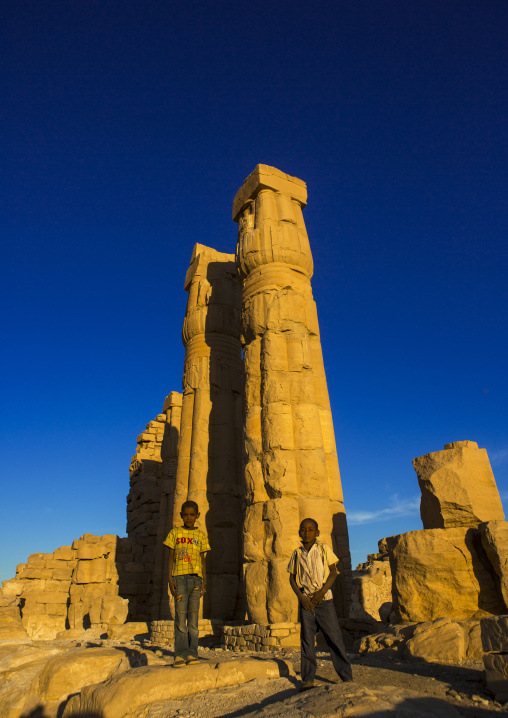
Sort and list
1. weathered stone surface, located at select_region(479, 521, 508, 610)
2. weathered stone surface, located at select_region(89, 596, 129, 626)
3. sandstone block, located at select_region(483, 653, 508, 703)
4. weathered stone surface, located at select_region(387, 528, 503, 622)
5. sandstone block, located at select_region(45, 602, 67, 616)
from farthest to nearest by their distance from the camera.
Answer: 1. sandstone block, located at select_region(45, 602, 67, 616)
2. weathered stone surface, located at select_region(89, 596, 129, 626)
3. weathered stone surface, located at select_region(387, 528, 503, 622)
4. weathered stone surface, located at select_region(479, 521, 508, 610)
5. sandstone block, located at select_region(483, 653, 508, 703)

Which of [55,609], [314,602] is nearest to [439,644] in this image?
[314,602]

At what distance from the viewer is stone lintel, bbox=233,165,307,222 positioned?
12.9 m

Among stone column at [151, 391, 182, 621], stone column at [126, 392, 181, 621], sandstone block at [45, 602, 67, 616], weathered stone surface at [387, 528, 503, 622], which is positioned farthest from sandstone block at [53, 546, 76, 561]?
weathered stone surface at [387, 528, 503, 622]

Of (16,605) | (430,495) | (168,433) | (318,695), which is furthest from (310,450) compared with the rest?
(16,605)

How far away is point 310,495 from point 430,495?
265 cm

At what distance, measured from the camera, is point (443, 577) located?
645 centimetres

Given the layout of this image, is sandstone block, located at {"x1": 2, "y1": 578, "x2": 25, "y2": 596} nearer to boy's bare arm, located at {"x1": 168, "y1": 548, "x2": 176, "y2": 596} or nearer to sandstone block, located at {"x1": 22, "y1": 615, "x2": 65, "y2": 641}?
sandstone block, located at {"x1": 22, "y1": 615, "x2": 65, "y2": 641}

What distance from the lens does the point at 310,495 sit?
924 centimetres

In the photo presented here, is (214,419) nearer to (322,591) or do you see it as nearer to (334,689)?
(322,591)

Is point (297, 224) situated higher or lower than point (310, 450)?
higher

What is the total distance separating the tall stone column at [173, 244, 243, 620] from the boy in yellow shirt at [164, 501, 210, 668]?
641cm

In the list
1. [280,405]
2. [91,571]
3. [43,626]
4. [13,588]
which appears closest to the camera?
[280,405]

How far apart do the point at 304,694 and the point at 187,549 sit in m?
2.23

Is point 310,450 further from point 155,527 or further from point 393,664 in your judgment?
point 155,527
